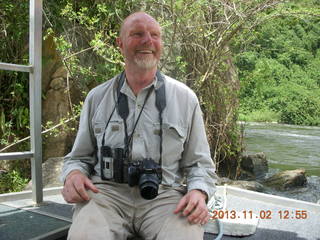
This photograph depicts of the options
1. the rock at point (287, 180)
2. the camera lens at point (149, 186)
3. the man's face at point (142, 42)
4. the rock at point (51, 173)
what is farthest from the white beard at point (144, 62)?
the rock at point (287, 180)

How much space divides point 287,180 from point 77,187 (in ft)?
19.1

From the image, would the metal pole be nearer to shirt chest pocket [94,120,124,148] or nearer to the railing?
the railing

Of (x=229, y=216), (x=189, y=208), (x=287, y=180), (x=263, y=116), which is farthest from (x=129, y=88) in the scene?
(x=263, y=116)

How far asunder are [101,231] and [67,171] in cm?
35

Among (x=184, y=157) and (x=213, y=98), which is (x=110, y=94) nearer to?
(x=184, y=157)

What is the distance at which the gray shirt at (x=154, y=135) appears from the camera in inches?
66.2

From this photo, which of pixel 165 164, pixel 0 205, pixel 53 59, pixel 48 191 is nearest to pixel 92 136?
pixel 165 164

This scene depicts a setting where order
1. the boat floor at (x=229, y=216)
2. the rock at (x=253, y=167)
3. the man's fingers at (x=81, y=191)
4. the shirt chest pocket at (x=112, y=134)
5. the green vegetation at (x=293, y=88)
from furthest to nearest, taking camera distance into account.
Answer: the green vegetation at (x=293, y=88) < the rock at (x=253, y=167) < the boat floor at (x=229, y=216) < the shirt chest pocket at (x=112, y=134) < the man's fingers at (x=81, y=191)

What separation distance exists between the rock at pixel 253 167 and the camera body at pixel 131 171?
5.63 metres

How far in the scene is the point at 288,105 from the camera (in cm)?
2262

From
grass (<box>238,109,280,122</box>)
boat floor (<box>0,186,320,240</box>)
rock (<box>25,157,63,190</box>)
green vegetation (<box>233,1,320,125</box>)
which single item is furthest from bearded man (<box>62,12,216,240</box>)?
grass (<box>238,109,280,122</box>)

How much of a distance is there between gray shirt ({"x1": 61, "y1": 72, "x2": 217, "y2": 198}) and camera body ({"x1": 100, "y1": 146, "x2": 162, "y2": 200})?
0.05m

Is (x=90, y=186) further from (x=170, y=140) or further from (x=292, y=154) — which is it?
(x=292, y=154)
